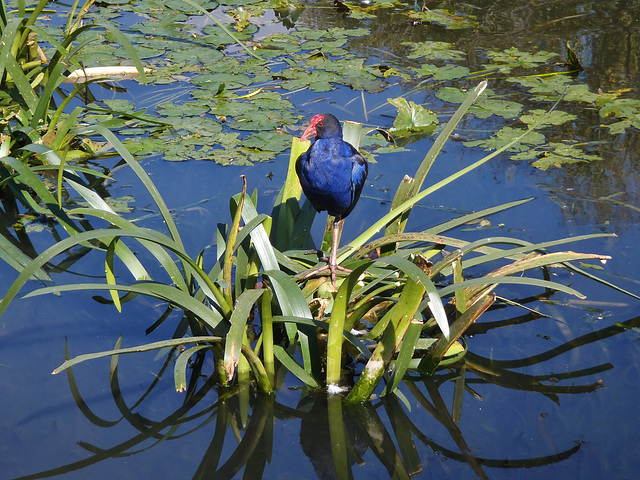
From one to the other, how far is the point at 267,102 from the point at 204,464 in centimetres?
305

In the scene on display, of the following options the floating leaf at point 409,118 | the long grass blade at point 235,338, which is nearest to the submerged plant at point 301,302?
the long grass blade at point 235,338

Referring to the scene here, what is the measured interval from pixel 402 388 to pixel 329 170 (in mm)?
933

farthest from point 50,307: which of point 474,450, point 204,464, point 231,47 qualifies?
point 231,47

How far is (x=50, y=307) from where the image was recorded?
9.44 ft

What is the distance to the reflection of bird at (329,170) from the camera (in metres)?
2.66

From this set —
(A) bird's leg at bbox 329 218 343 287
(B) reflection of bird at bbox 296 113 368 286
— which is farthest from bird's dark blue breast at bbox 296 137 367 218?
(A) bird's leg at bbox 329 218 343 287

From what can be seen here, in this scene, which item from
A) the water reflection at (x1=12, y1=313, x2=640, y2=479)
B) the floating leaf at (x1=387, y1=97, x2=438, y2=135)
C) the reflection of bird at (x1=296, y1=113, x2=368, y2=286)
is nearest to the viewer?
the water reflection at (x1=12, y1=313, x2=640, y2=479)

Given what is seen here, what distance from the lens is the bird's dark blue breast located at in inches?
105

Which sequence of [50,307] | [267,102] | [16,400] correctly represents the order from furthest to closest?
[267,102], [50,307], [16,400]

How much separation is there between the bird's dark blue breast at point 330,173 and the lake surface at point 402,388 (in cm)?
65

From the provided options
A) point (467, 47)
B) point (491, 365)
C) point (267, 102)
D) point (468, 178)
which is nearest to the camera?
point (491, 365)

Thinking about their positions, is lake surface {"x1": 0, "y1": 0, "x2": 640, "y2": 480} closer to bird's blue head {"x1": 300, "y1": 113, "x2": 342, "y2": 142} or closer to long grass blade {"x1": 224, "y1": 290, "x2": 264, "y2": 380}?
long grass blade {"x1": 224, "y1": 290, "x2": 264, "y2": 380}

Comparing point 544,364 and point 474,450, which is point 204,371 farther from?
point 544,364

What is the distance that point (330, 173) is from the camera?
2.66 m
